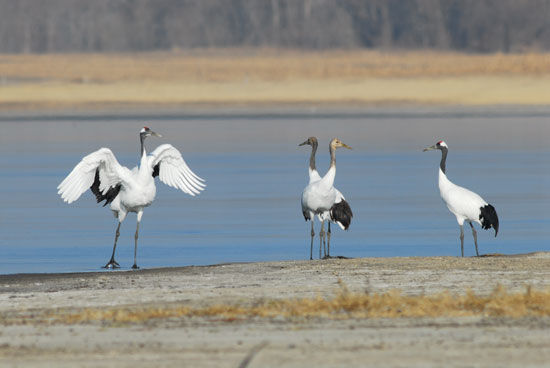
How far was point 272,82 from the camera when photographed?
59781 millimetres

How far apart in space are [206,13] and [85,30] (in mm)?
10059

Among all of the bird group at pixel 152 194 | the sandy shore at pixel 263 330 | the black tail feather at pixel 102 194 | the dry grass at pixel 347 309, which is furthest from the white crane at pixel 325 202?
the dry grass at pixel 347 309

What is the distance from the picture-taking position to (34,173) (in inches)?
1003

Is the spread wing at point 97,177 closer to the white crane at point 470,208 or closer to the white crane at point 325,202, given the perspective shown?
the white crane at point 325,202

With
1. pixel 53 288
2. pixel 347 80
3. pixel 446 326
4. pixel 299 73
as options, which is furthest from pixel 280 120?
pixel 446 326

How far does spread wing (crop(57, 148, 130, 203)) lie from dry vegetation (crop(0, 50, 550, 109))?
35.0m

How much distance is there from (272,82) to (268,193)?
126 feet

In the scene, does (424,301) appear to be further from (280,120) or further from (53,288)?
(280,120)

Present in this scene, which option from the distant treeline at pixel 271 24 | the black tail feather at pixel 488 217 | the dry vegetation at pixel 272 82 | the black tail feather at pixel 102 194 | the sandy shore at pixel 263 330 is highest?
the distant treeline at pixel 271 24

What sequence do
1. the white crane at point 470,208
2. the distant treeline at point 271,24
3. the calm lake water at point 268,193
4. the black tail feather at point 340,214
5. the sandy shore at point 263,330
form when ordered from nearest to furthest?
the sandy shore at point 263,330 < the white crane at point 470,208 < the black tail feather at point 340,214 < the calm lake water at point 268,193 < the distant treeline at point 271,24

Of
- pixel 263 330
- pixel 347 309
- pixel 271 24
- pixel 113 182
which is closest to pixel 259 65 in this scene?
pixel 271 24

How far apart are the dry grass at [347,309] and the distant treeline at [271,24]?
272 ft

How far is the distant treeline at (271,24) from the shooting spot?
316 ft

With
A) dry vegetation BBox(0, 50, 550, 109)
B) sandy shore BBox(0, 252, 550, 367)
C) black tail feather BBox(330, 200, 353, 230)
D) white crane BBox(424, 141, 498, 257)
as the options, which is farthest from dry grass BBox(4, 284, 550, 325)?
dry vegetation BBox(0, 50, 550, 109)
